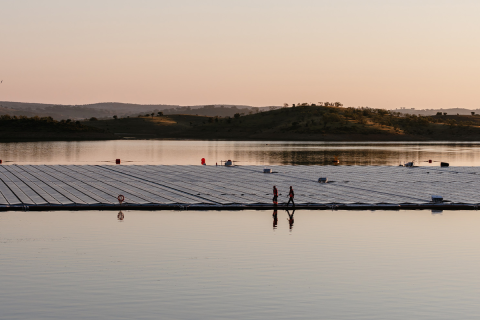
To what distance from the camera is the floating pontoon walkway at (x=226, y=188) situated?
3116 cm

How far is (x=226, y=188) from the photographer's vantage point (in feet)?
127

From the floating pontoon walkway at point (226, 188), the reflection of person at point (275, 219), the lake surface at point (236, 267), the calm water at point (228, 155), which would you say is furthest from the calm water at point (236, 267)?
the calm water at point (228, 155)

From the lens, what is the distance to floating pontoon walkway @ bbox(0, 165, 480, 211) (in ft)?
102

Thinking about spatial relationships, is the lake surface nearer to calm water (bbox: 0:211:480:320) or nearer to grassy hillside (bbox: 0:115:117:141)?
calm water (bbox: 0:211:480:320)

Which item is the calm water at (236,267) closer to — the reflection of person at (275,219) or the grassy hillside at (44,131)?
the reflection of person at (275,219)

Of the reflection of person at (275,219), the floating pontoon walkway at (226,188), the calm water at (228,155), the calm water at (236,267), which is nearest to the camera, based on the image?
the calm water at (236,267)

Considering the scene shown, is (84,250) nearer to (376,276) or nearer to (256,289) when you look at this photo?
(256,289)

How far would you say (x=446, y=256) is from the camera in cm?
2044

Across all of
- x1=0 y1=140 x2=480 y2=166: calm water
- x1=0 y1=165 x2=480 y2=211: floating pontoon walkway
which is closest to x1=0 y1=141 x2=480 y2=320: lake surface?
x1=0 y1=165 x2=480 y2=211: floating pontoon walkway

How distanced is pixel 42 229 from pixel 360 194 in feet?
57.3

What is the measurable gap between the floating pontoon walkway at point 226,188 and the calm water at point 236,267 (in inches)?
115

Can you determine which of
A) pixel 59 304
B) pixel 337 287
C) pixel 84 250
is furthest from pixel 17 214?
pixel 337 287

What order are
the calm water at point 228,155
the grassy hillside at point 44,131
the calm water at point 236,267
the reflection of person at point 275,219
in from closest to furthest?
the calm water at point 236,267 → the reflection of person at point 275,219 → the calm water at point 228,155 → the grassy hillside at point 44,131

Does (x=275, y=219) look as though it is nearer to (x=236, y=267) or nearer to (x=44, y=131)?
(x=236, y=267)
